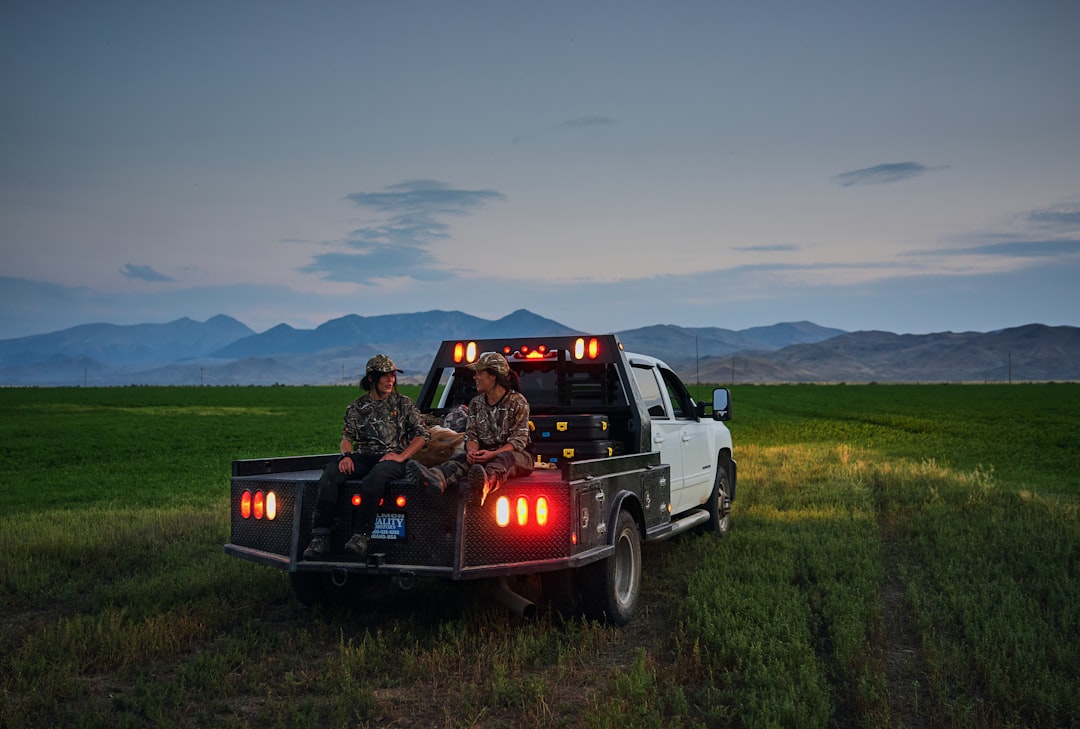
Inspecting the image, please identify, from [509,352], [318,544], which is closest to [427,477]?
[318,544]

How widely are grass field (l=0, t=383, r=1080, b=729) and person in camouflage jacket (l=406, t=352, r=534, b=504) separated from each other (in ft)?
3.65

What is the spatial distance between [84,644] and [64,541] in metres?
4.20

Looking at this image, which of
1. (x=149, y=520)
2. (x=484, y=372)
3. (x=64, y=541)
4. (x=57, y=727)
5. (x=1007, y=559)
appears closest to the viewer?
(x=57, y=727)

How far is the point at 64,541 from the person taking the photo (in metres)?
10.3

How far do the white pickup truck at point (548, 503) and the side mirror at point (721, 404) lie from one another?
0.62 metres

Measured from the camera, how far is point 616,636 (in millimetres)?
6934

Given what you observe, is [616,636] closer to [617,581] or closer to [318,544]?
[617,581]

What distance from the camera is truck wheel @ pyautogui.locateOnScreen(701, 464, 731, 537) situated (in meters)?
10.7

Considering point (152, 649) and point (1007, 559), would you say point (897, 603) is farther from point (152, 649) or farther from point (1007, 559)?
point (152, 649)

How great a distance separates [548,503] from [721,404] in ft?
14.9

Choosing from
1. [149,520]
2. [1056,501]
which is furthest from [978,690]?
[149,520]

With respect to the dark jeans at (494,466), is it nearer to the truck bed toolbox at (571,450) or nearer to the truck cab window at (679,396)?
the truck bed toolbox at (571,450)

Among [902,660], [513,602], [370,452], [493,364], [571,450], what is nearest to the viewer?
[902,660]

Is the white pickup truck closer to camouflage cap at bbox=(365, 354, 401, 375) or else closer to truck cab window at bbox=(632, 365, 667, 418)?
truck cab window at bbox=(632, 365, 667, 418)
